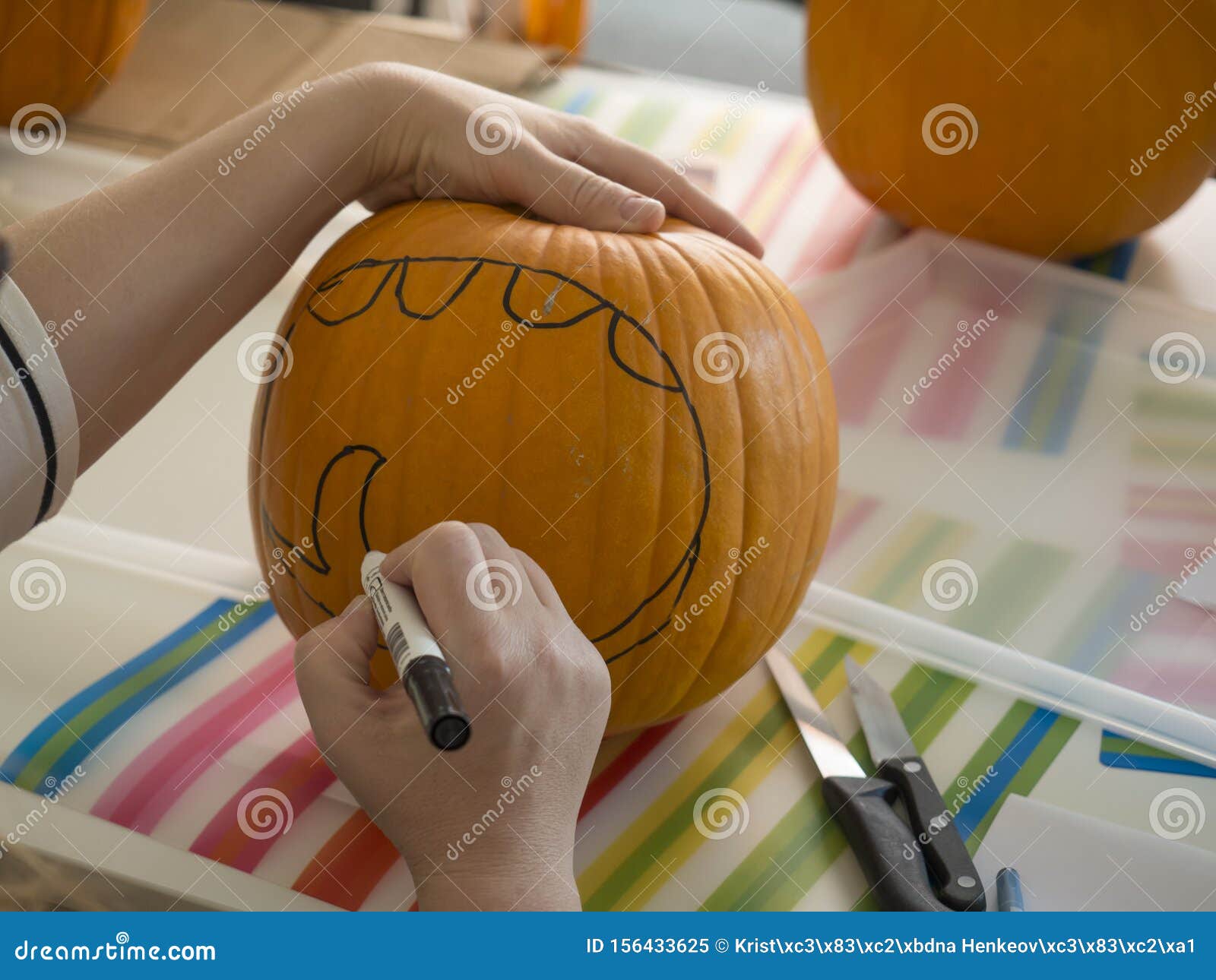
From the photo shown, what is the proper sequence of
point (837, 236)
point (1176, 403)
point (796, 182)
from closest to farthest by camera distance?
point (1176, 403) < point (837, 236) < point (796, 182)

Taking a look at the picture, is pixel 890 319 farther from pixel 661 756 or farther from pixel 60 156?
pixel 60 156

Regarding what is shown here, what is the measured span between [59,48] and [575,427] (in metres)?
1.22

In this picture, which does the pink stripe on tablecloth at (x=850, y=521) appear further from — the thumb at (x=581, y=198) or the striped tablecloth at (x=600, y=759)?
the thumb at (x=581, y=198)

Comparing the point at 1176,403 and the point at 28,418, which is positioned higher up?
the point at 1176,403

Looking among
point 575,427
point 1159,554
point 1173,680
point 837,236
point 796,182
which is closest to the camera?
point 575,427

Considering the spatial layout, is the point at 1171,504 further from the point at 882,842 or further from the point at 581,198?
the point at 581,198

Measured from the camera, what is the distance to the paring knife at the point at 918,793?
0.74 metres

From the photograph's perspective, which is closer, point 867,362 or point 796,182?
point 867,362

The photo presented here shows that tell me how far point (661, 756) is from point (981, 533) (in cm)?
41

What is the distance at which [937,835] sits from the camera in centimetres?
77

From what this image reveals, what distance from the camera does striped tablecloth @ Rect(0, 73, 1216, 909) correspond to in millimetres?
777

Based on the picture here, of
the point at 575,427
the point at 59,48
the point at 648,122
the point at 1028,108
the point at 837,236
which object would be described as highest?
the point at 1028,108

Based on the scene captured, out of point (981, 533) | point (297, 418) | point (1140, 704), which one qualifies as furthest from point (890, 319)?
point (297, 418)

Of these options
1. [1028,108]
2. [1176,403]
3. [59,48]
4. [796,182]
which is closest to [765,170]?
[796,182]
